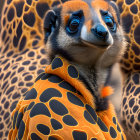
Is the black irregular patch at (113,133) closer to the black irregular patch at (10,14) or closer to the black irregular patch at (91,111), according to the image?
the black irregular patch at (91,111)

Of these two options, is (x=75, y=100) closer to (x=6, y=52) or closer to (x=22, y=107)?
(x=22, y=107)

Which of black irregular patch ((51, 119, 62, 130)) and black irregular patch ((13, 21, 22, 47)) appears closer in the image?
black irregular patch ((51, 119, 62, 130))

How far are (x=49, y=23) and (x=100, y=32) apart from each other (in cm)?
20

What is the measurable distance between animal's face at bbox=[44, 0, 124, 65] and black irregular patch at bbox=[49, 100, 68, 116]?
5.2 inches

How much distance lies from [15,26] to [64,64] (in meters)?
0.77

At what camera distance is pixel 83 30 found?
2.76 ft

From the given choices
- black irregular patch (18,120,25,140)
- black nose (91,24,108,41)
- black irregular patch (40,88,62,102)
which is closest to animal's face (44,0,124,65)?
black nose (91,24,108,41)

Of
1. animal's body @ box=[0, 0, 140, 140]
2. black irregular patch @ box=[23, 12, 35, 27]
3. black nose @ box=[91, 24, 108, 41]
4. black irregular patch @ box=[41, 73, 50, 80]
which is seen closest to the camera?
black nose @ box=[91, 24, 108, 41]

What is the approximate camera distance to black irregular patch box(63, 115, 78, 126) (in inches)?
32.4

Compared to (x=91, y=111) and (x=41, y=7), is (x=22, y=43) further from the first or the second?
(x=91, y=111)

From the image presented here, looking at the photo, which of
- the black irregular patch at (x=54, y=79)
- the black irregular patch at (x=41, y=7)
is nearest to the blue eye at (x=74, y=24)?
the black irregular patch at (x=54, y=79)

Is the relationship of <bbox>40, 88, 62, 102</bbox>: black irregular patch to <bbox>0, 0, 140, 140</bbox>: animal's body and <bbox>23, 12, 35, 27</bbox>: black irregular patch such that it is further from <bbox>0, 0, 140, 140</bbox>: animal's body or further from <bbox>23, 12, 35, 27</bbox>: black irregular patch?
<bbox>23, 12, 35, 27</bbox>: black irregular patch

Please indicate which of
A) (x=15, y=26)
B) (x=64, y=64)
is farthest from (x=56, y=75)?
(x=15, y=26)

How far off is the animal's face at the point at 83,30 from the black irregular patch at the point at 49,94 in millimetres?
104
